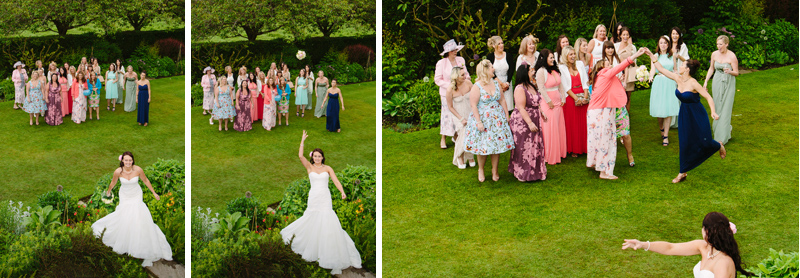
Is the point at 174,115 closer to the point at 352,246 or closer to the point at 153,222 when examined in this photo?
the point at 153,222

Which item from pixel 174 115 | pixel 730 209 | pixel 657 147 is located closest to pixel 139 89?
pixel 174 115

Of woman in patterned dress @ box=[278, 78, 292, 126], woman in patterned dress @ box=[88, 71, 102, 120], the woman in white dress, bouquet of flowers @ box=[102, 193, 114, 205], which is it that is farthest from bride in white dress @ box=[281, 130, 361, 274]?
woman in patterned dress @ box=[88, 71, 102, 120]

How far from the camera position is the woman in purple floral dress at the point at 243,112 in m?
11.2

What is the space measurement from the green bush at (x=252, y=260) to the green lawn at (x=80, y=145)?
8.64 feet

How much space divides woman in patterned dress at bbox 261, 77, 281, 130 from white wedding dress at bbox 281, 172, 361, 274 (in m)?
3.46

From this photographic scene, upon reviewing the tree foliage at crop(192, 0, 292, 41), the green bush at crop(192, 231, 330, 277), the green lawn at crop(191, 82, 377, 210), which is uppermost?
the tree foliage at crop(192, 0, 292, 41)

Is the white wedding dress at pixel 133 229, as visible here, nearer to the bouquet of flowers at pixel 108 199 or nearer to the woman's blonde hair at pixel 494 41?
the bouquet of flowers at pixel 108 199

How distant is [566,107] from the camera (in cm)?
909

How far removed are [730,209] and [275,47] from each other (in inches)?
287

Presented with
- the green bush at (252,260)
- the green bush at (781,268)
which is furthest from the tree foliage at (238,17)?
the green bush at (781,268)

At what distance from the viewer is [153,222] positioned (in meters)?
8.27

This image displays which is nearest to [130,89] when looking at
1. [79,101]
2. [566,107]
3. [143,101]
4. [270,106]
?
[143,101]

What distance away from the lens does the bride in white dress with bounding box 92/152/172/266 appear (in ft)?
26.2

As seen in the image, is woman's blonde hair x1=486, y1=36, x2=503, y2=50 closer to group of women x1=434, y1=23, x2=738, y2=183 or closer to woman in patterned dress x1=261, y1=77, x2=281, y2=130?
group of women x1=434, y1=23, x2=738, y2=183
